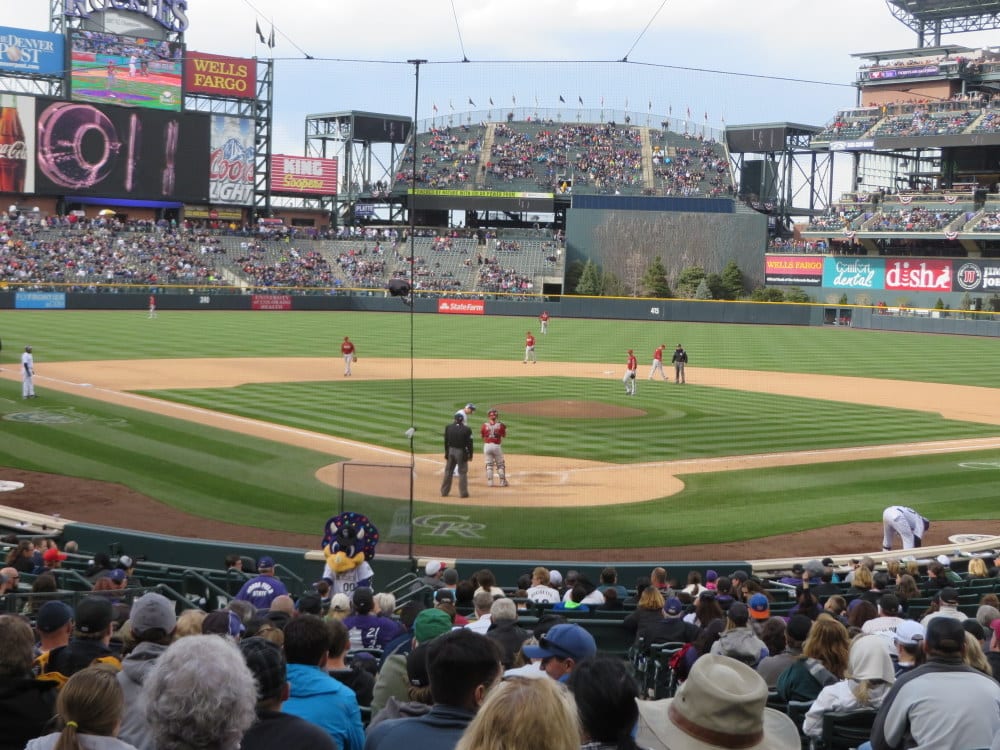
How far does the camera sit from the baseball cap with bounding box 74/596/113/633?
5.72 metres

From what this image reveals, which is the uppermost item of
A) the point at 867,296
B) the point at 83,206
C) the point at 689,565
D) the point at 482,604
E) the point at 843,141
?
the point at 843,141

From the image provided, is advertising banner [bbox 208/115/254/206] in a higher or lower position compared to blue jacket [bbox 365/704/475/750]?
higher

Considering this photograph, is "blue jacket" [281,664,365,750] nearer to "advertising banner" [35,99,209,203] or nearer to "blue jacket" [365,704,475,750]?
"blue jacket" [365,704,475,750]

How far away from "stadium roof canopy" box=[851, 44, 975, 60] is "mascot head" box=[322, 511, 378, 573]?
8668cm

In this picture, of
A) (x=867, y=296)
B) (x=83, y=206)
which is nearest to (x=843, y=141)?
(x=867, y=296)

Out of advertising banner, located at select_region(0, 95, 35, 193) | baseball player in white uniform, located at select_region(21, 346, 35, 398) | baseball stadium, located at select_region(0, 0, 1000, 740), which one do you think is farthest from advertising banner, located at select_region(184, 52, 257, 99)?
baseball player in white uniform, located at select_region(21, 346, 35, 398)

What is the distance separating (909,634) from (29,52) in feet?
263

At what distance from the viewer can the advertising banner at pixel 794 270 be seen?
8125 centimetres

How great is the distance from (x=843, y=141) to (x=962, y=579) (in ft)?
257

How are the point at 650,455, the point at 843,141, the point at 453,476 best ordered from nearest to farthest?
the point at 453,476
the point at 650,455
the point at 843,141

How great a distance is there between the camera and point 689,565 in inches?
579

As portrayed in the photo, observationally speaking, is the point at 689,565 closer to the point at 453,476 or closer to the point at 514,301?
the point at 453,476

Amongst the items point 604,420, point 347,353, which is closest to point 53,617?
point 604,420

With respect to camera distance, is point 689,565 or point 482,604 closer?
point 482,604
